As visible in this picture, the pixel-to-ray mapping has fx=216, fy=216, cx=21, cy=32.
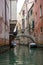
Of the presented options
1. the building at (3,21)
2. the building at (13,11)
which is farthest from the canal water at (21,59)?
the building at (13,11)

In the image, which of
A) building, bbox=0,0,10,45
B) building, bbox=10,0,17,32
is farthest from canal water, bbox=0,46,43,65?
building, bbox=10,0,17,32

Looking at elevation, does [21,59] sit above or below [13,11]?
below

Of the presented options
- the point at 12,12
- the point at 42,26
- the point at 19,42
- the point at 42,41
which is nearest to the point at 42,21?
the point at 42,26

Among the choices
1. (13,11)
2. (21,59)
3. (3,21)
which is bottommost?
(21,59)

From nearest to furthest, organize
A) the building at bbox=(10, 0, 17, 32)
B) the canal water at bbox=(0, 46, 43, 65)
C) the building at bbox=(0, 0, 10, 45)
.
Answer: the canal water at bbox=(0, 46, 43, 65), the building at bbox=(0, 0, 10, 45), the building at bbox=(10, 0, 17, 32)

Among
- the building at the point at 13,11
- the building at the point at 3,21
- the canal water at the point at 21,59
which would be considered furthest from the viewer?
the building at the point at 13,11

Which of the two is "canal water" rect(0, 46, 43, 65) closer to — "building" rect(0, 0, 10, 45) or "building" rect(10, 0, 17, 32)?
"building" rect(0, 0, 10, 45)

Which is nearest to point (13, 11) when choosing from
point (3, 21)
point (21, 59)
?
point (3, 21)

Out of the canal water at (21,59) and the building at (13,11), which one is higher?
the building at (13,11)

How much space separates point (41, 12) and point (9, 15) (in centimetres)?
593

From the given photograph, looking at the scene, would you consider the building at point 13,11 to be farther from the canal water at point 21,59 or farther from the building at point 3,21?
the canal water at point 21,59

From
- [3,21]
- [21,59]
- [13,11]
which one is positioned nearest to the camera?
[21,59]

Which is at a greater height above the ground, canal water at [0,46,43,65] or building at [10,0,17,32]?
building at [10,0,17,32]

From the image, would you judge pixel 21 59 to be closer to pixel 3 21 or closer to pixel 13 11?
pixel 3 21
